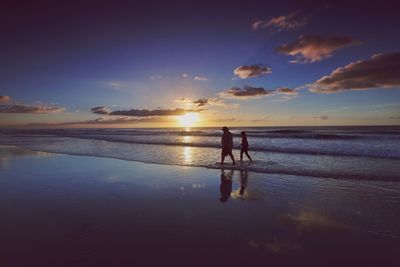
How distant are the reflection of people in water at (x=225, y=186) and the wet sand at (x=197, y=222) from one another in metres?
0.06

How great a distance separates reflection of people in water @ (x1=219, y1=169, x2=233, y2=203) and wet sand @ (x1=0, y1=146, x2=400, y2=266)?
0.21ft

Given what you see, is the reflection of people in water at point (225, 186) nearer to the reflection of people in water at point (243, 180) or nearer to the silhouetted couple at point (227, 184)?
the silhouetted couple at point (227, 184)

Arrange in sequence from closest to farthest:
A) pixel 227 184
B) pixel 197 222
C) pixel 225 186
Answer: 1. pixel 197 222
2. pixel 225 186
3. pixel 227 184

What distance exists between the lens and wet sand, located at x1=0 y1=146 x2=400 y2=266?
458 centimetres

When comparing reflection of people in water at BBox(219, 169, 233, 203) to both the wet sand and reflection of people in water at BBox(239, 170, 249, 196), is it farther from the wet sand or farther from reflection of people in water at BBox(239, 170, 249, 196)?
reflection of people in water at BBox(239, 170, 249, 196)

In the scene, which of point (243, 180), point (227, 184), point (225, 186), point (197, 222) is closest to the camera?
Result: point (197, 222)

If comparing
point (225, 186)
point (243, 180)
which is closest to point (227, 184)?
point (225, 186)

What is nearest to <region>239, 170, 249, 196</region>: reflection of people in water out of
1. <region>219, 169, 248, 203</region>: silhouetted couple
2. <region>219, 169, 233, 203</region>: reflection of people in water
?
<region>219, 169, 248, 203</region>: silhouetted couple

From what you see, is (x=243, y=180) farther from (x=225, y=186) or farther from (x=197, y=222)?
(x=197, y=222)

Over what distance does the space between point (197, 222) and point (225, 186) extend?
3922mm

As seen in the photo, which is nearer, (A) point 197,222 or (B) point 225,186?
(A) point 197,222

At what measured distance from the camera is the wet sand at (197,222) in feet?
15.0

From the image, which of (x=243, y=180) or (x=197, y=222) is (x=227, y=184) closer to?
(x=243, y=180)

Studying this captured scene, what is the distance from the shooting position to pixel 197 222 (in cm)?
617
